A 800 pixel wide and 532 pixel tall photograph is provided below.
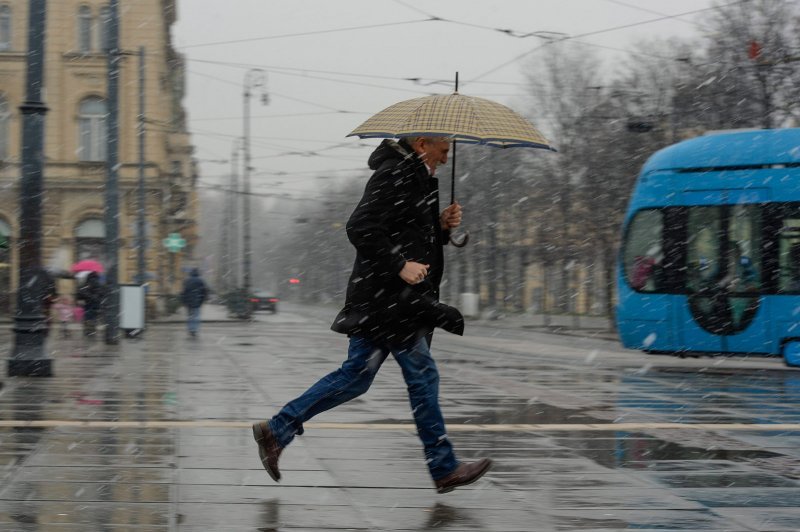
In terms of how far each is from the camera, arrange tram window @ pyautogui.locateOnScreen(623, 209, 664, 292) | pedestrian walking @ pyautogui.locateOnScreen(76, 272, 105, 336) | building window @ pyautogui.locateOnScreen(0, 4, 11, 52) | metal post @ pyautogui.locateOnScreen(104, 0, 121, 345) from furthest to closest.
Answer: building window @ pyautogui.locateOnScreen(0, 4, 11, 52)
pedestrian walking @ pyautogui.locateOnScreen(76, 272, 105, 336)
metal post @ pyautogui.locateOnScreen(104, 0, 121, 345)
tram window @ pyautogui.locateOnScreen(623, 209, 664, 292)

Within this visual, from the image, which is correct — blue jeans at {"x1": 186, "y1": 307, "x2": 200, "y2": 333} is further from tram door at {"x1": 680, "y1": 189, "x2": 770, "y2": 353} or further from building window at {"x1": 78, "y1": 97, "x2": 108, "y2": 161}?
building window at {"x1": 78, "y1": 97, "x2": 108, "y2": 161}

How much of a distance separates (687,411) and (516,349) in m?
15.0

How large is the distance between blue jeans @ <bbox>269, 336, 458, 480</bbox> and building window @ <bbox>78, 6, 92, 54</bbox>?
137 ft

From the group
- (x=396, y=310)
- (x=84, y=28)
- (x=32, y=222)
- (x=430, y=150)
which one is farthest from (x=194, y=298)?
(x=396, y=310)

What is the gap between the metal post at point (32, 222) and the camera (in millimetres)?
13281

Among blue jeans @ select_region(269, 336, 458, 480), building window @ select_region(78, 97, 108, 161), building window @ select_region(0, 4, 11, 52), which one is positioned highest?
building window @ select_region(0, 4, 11, 52)

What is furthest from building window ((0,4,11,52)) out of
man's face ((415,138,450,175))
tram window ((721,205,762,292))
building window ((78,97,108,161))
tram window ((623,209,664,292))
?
man's face ((415,138,450,175))

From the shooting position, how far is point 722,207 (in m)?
17.8

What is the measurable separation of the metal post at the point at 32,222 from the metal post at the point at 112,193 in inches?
383

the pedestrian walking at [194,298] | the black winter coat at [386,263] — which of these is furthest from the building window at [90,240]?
the black winter coat at [386,263]

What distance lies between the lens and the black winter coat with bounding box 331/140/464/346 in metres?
6.20

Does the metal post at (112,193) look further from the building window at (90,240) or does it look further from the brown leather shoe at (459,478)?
the building window at (90,240)

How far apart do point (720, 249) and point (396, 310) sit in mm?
A: 12626

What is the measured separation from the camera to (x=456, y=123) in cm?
682
